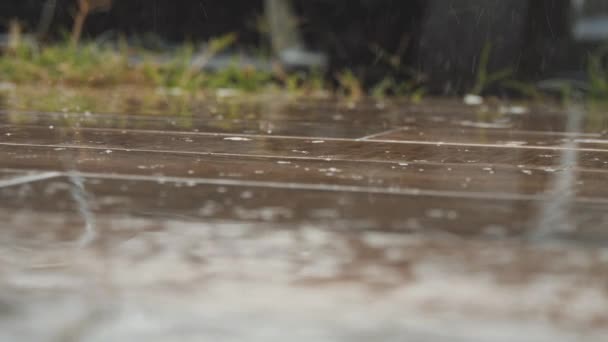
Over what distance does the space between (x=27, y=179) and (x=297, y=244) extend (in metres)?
0.52

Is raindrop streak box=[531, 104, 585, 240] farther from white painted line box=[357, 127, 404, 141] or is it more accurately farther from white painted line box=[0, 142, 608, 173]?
white painted line box=[357, 127, 404, 141]

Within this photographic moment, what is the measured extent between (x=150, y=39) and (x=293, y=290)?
481 cm

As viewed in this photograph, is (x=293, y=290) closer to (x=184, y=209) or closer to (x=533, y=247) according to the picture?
(x=533, y=247)

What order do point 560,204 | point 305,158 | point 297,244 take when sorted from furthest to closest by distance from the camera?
1. point 305,158
2. point 560,204
3. point 297,244

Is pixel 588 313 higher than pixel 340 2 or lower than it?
lower

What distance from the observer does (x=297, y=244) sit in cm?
92

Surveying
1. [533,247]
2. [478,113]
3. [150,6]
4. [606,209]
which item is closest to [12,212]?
[533,247]

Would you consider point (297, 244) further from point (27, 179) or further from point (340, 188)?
point (27, 179)

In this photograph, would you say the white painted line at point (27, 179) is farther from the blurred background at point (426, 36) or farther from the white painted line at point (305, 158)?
the blurred background at point (426, 36)

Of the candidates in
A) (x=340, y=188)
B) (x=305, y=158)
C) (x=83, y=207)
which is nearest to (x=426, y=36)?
(x=305, y=158)

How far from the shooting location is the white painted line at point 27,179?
1.26 m

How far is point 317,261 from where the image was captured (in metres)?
0.84

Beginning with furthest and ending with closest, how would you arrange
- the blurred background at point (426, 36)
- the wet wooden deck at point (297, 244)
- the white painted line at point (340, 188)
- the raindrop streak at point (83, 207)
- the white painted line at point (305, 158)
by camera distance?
the blurred background at point (426, 36) → the white painted line at point (305, 158) → the white painted line at point (340, 188) → the raindrop streak at point (83, 207) → the wet wooden deck at point (297, 244)

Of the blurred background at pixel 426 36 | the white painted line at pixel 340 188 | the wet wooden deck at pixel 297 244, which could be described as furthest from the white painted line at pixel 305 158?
the blurred background at pixel 426 36
